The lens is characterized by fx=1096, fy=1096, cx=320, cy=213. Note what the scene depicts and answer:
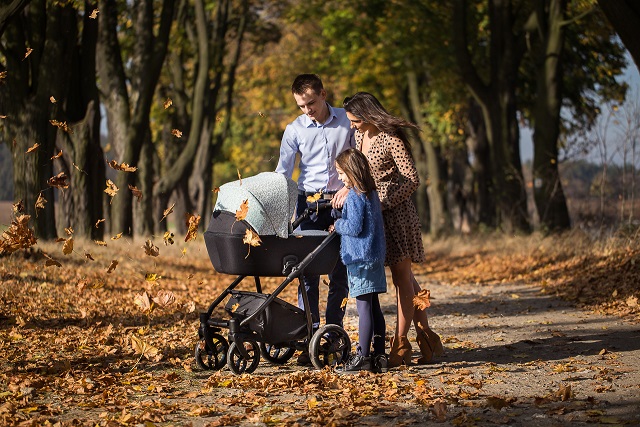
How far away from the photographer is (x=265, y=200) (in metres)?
7.49

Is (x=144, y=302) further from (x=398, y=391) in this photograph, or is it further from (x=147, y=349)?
(x=398, y=391)

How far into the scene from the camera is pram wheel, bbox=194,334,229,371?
26.0 ft

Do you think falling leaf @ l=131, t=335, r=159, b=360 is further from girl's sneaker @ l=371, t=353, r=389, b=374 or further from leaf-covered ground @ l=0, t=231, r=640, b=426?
girl's sneaker @ l=371, t=353, r=389, b=374

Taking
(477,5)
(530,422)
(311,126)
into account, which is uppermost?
(477,5)

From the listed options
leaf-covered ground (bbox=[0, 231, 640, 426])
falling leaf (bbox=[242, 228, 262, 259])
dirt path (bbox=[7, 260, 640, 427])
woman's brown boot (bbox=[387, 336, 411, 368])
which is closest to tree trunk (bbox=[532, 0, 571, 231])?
leaf-covered ground (bbox=[0, 231, 640, 426])

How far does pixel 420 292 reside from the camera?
8.20 m

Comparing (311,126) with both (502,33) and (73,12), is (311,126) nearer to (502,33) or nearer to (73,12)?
(73,12)

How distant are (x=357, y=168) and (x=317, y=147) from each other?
31.1 inches

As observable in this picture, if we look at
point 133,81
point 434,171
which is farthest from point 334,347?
point 434,171

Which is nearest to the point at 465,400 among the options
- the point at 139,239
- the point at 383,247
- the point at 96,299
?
the point at 383,247

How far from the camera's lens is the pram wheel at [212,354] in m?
7.93

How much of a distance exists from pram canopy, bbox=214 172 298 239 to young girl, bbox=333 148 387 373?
394 mm

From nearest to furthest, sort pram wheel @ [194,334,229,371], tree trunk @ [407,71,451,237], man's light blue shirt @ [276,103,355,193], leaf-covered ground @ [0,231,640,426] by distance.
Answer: leaf-covered ground @ [0,231,640,426] < pram wheel @ [194,334,229,371] < man's light blue shirt @ [276,103,355,193] < tree trunk @ [407,71,451,237]

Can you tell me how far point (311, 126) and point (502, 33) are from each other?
52.5 ft
